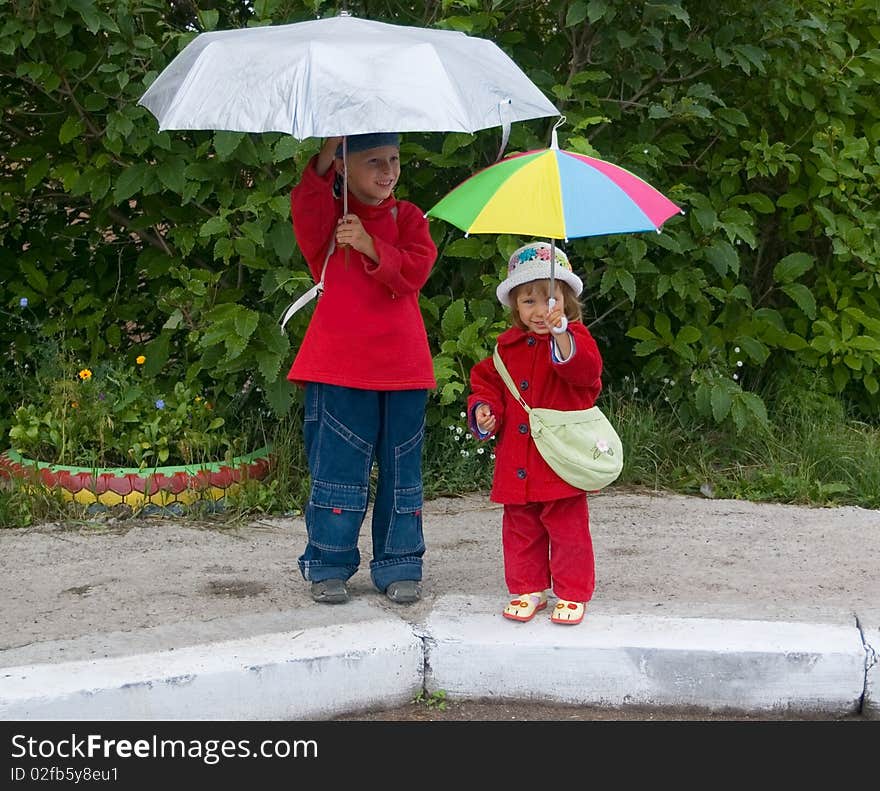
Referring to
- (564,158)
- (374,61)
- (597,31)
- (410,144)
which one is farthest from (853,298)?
(374,61)

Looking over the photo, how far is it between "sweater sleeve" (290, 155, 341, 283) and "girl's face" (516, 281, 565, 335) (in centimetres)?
61

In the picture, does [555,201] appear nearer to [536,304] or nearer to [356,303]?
[536,304]

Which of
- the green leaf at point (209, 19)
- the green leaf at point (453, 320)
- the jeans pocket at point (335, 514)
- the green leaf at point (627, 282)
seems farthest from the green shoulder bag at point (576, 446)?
the green leaf at point (209, 19)

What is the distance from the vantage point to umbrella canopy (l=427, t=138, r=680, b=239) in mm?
3279

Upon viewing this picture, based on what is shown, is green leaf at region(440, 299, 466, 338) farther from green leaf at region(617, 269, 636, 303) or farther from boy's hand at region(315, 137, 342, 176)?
boy's hand at region(315, 137, 342, 176)

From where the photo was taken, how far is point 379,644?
12.1 ft

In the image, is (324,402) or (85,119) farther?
(85,119)

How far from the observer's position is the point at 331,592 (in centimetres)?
403

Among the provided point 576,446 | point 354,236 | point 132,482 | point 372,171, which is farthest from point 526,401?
point 132,482

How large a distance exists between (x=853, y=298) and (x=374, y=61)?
3674 millimetres

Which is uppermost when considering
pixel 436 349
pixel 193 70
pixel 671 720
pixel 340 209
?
pixel 193 70

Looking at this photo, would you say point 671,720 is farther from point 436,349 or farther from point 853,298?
point 853,298

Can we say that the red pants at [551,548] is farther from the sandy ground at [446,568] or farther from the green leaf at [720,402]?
the green leaf at [720,402]

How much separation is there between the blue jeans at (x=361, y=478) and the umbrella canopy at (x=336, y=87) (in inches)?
36.8
